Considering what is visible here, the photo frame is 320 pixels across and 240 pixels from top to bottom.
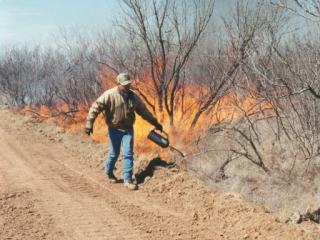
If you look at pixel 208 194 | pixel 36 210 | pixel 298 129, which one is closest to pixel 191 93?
pixel 298 129

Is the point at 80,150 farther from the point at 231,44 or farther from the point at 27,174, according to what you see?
the point at 231,44

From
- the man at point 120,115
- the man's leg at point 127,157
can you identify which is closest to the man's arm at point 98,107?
the man at point 120,115

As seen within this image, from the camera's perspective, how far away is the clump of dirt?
578cm

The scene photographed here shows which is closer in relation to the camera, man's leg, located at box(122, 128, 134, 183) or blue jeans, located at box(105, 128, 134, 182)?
man's leg, located at box(122, 128, 134, 183)

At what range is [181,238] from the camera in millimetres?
5934

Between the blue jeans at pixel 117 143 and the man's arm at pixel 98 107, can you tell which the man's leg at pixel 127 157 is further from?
the man's arm at pixel 98 107

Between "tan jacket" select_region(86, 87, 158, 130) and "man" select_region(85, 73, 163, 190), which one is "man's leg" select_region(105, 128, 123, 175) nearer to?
"man" select_region(85, 73, 163, 190)

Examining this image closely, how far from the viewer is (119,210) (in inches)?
267

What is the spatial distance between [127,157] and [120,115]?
690mm

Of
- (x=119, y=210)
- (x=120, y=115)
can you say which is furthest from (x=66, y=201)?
(x=120, y=115)

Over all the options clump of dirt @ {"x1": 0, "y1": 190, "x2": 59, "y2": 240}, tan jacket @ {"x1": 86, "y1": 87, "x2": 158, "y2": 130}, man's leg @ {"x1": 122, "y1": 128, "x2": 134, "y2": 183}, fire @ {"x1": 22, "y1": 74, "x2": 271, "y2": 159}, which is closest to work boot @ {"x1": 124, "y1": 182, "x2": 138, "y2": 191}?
man's leg @ {"x1": 122, "y1": 128, "x2": 134, "y2": 183}

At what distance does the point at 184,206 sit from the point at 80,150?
4.79 meters

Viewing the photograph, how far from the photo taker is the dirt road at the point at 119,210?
602 cm

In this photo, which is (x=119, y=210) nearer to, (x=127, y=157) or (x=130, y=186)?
(x=130, y=186)
